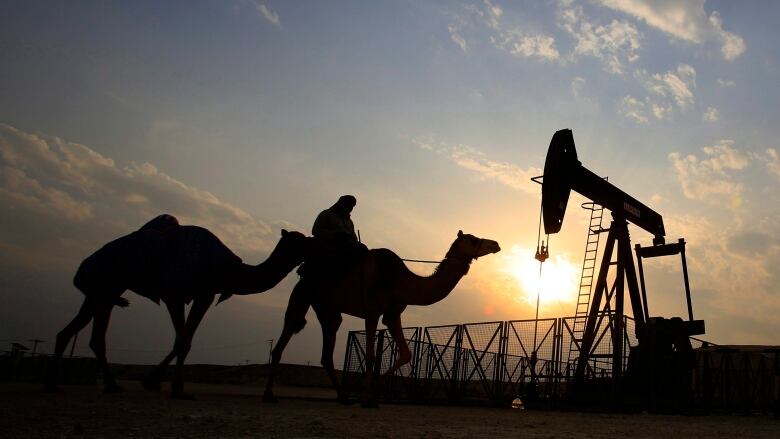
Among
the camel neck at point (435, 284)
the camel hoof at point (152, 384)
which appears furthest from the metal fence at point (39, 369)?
the camel neck at point (435, 284)

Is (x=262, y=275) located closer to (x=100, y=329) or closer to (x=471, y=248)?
(x=100, y=329)

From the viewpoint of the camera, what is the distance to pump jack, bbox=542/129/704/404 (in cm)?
1441

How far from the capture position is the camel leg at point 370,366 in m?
10.4

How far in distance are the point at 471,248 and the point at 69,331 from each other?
714cm

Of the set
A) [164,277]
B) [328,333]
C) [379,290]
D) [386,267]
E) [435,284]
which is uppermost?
[386,267]

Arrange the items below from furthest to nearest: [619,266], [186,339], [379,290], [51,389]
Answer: [619,266] < [379,290] < [186,339] < [51,389]

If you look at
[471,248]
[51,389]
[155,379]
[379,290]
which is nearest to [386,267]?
[379,290]

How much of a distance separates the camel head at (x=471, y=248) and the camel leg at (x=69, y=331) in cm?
646

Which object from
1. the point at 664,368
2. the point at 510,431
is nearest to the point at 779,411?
the point at 664,368

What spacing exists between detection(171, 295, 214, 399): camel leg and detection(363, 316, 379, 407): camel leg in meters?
2.82

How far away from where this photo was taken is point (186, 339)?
33.0 feet

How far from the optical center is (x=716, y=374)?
17.3 metres

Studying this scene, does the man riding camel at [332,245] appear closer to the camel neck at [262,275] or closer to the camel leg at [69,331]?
the camel neck at [262,275]

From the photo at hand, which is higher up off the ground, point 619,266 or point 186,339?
point 619,266
